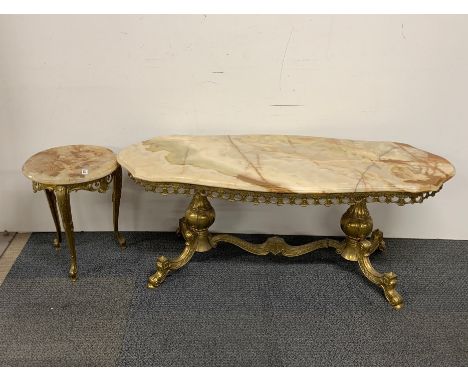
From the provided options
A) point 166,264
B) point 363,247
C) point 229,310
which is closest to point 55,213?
point 166,264

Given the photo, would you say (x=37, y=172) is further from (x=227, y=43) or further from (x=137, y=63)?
(x=227, y=43)

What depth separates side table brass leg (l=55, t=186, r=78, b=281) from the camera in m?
1.89

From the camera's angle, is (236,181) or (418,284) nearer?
(236,181)

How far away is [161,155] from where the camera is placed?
194 centimetres

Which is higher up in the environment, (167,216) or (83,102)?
(83,102)

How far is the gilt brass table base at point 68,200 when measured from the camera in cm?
189

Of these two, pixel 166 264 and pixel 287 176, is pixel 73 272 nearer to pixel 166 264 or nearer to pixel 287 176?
pixel 166 264

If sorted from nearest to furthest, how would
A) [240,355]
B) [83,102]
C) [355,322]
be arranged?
[240,355], [355,322], [83,102]

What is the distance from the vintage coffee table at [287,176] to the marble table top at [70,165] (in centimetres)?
12

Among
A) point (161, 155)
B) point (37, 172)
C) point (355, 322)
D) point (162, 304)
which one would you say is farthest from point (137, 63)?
point (355, 322)

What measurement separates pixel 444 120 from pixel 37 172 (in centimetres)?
203

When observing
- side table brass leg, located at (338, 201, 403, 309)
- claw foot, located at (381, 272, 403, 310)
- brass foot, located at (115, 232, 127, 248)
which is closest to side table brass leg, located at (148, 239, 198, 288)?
brass foot, located at (115, 232, 127, 248)

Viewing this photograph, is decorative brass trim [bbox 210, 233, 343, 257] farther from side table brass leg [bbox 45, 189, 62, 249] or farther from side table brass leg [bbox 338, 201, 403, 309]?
side table brass leg [bbox 45, 189, 62, 249]

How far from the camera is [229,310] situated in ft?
6.35
